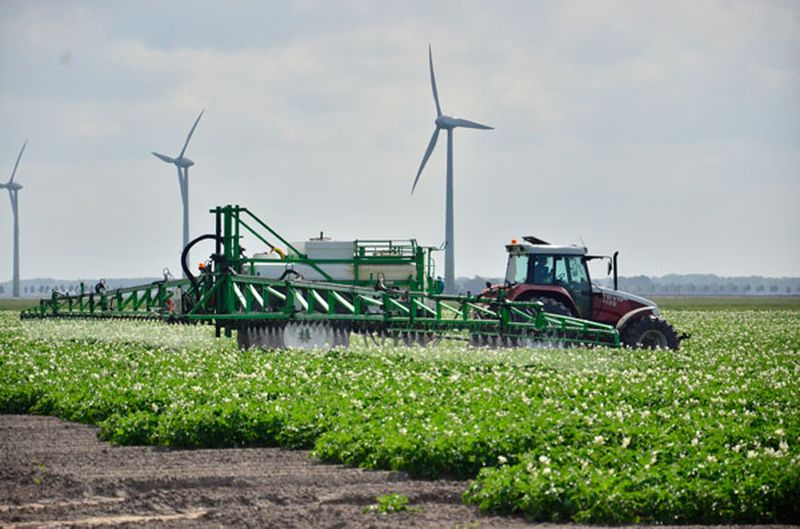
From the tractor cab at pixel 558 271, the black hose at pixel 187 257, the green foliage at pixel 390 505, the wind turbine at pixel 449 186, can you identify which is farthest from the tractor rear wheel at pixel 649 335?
the wind turbine at pixel 449 186

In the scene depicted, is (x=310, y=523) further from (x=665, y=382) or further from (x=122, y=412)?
(x=665, y=382)

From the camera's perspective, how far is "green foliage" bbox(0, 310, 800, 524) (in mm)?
12148

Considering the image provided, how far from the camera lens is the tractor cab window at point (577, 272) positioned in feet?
102

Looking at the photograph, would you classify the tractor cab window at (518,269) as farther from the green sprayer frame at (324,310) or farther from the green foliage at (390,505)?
the green foliage at (390,505)

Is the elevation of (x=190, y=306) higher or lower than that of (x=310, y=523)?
higher

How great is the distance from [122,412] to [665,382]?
9313 mm

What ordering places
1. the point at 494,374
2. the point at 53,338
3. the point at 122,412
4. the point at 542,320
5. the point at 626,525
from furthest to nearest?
the point at 53,338
the point at 542,320
the point at 494,374
the point at 122,412
the point at 626,525

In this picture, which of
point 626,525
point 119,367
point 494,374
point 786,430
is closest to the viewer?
point 626,525

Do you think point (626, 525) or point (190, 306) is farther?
point (190, 306)

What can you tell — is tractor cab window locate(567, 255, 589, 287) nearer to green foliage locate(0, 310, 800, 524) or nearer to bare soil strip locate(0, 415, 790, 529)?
green foliage locate(0, 310, 800, 524)

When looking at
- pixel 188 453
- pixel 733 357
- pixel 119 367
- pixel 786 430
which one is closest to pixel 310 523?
pixel 188 453

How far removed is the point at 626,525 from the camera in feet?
38.1

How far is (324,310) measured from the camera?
30797mm

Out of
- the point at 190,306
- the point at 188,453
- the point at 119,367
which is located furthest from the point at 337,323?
the point at 188,453
